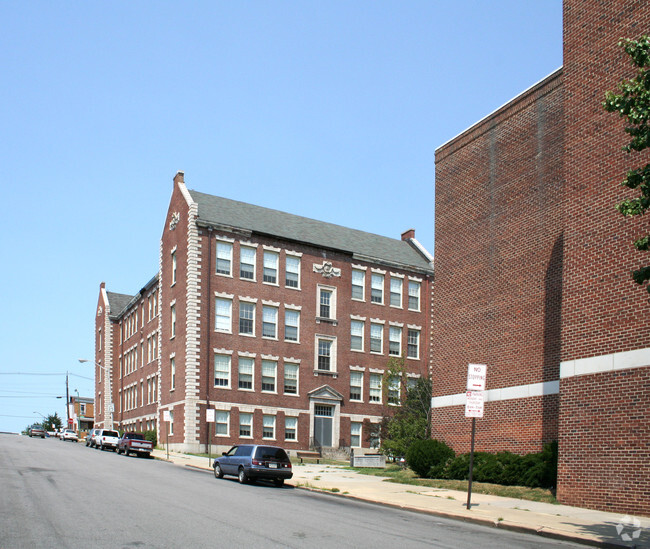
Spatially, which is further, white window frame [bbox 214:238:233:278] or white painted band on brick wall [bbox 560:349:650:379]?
white window frame [bbox 214:238:233:278]

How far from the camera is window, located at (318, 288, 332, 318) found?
56159 millimetres

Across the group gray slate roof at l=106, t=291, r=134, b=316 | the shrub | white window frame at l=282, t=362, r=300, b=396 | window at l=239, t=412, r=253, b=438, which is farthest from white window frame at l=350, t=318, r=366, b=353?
gray slate roof at l=106, t=291, r=134, b=316

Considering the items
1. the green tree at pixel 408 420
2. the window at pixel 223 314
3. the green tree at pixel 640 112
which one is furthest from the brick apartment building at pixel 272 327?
the green tree at pixel 640 112

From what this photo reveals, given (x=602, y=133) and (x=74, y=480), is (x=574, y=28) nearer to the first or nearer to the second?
(x=602, y=133)

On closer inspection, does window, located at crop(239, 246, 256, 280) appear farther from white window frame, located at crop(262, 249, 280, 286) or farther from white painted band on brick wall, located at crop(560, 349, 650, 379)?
white painted band on brick wall, located at crop(560, 349, 650, 379)

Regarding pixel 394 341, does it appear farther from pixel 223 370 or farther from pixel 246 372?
pixel 223 370

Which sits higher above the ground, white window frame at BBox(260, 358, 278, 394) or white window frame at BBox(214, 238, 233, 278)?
white window frame at BBox(214, 238, 233, 278)

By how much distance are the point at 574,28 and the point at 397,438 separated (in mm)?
21795

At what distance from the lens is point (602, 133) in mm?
20922

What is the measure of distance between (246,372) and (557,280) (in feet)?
98.5

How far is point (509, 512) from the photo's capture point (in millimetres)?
19078

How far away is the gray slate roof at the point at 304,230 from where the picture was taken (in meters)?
53.6

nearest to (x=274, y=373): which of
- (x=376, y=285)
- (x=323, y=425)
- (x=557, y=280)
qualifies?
(x=323, y=425)

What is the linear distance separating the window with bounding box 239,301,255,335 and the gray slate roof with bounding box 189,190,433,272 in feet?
17.1
